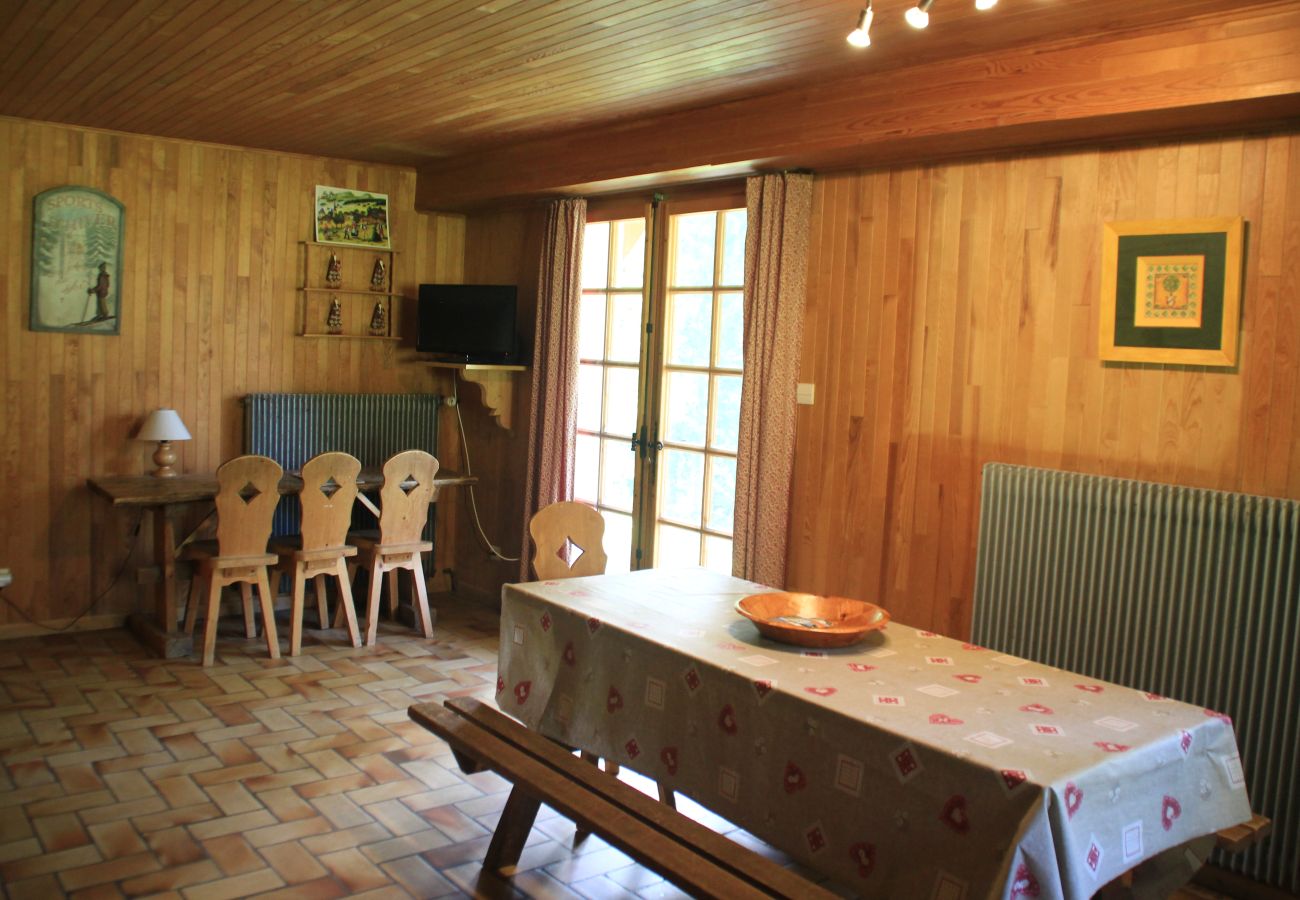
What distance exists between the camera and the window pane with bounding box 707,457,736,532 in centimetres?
495

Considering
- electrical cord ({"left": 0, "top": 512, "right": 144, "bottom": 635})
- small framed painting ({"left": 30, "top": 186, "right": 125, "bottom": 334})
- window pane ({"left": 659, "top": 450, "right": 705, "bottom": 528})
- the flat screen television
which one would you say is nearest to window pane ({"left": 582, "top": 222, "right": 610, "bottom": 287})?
the flat screen television

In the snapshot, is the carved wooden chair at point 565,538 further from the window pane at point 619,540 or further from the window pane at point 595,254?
the window pane at point 595,254

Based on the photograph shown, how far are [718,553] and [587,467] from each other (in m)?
1.21

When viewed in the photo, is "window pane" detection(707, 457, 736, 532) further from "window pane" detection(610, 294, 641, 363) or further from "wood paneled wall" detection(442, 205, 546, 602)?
"wood paneled wall" detection(442, 205, 546, 602)

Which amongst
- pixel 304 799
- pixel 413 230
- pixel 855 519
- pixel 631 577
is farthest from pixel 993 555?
pixel 413 230

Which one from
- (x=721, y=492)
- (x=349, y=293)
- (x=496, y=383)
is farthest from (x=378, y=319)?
(x=721, y=492)

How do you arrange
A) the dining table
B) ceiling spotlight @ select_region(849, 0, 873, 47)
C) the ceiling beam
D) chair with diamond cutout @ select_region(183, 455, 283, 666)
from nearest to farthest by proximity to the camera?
ceiling spotlight @ select_region(849, 0, 873, 47) → the ceiling beam → chair with diamond cutout @ select_region(183, 455, 283, 666) → the dining table

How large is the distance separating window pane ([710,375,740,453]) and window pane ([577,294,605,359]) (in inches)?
41.2

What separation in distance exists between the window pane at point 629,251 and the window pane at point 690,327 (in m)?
0.35

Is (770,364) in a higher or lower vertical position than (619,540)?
higher

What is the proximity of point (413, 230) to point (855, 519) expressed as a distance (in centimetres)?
354

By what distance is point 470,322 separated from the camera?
6.12 meters

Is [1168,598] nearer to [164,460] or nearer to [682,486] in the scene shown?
[682,486]

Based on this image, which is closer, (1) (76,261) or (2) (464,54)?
(2) (464,54)
